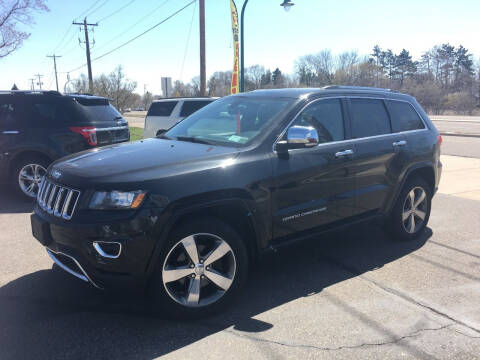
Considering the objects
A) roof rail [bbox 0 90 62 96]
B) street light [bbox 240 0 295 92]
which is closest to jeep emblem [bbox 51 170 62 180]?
roof rail [bbox 0 90 62 96]

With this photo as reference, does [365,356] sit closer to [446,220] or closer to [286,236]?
[286,236]

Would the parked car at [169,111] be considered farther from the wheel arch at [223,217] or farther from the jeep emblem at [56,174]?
the wheel arch at [223,217]

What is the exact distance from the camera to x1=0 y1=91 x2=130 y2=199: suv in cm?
672

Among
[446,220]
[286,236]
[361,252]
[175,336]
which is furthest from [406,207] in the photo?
[175,336]

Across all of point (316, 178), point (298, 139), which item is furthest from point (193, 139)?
point (316, 178)

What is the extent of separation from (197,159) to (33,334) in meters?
1.80

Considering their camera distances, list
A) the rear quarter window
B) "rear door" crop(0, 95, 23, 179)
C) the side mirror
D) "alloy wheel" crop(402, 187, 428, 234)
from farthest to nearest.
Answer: the rear quarter window
"rear door" crop(0, 95, 23, 179)
"alloy wheel" crop(402, 187, 428, 234)
the side mirror

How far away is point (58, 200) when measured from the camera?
123 inches

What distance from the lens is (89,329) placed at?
3074 mm

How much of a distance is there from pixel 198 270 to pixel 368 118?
2.68m

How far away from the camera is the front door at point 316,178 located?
3.57m

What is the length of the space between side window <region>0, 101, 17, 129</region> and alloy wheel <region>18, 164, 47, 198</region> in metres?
0.75

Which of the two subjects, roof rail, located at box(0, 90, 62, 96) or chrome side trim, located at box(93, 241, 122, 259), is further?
roof rail, located at box(0, 90, 62, 96)

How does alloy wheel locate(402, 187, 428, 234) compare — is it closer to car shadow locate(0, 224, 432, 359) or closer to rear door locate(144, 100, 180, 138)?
car shadow locate(0, 224, 432, 359)
